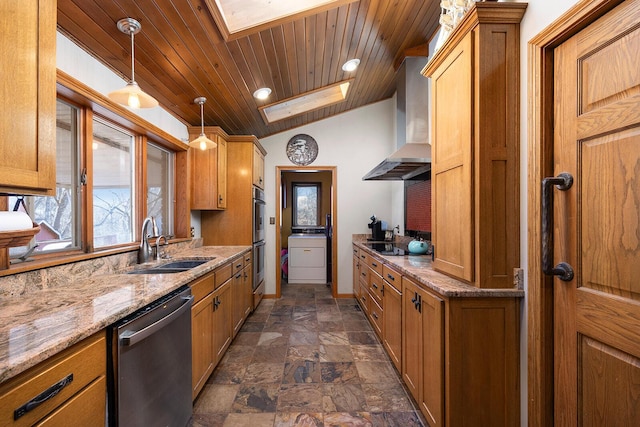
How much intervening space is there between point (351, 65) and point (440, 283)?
2329 millimetres

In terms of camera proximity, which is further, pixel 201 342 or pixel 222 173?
pixel 222 173

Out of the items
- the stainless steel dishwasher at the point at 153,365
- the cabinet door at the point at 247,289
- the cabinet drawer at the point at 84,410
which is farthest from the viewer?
the cabinet door at the point at 247,289

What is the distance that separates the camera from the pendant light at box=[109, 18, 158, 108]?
1.48 metres

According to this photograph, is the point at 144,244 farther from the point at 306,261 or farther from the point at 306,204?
the point at 306,204

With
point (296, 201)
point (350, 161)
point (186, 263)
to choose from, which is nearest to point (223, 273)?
point (186, 263)

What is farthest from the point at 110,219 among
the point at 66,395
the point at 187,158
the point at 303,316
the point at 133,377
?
the point at 303,316

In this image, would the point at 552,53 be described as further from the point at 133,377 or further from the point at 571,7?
the point at 133,377

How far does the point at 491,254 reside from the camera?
4.77 ft

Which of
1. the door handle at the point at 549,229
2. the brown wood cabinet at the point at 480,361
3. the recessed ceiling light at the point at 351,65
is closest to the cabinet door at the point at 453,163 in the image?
the brown wood cabinet at the point at 480,361

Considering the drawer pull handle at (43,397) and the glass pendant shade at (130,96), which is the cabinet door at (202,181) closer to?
the glass pendant shade at (130,96)

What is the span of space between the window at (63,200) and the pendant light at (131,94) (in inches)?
21.7

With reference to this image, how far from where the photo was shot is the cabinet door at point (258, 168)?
12.5 ft

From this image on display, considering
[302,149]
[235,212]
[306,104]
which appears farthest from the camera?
[302,149]

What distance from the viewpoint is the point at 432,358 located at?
62.7 inches
